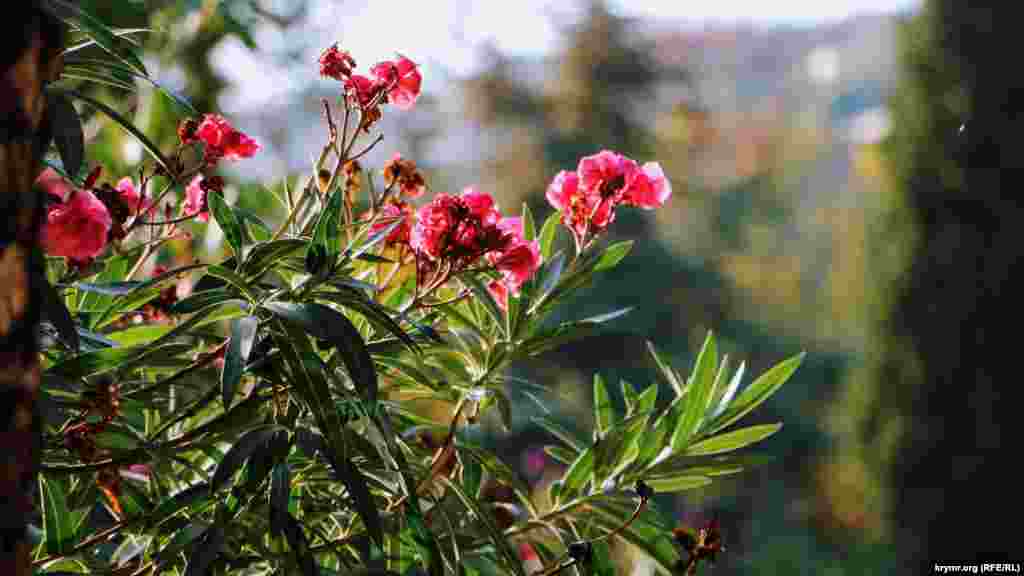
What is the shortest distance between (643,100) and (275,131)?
5.77m

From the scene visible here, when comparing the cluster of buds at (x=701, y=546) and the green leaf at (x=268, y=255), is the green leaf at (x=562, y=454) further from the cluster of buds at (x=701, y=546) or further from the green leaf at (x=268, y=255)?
the green leaf at (x=268, y=255)

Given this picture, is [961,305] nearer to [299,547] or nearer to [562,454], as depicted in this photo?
[562,454]

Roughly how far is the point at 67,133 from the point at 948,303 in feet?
29.9

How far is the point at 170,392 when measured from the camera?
1.17 metres

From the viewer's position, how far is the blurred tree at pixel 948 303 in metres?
8.77

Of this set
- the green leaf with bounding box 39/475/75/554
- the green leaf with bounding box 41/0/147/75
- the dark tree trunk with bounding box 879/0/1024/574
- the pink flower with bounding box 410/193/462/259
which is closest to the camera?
the green leaf with bounding box 41/0/147/75

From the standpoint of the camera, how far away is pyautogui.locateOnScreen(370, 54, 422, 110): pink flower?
1179 mm

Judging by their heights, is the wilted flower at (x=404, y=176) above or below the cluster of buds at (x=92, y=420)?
above

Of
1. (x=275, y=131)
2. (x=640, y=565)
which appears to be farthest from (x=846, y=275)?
(x=640, y=565)

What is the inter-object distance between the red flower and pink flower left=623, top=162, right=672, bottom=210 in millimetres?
343

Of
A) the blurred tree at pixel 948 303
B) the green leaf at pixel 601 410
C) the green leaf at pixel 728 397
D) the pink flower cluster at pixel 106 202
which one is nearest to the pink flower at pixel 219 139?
the pink flower cluster at pixel 106 202

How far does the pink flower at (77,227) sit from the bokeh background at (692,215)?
6.93 metres

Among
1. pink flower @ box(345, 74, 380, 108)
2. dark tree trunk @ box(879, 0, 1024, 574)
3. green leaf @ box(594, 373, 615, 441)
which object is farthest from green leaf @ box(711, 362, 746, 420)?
dark tree trunk @ box(879, 0, 1024, 574)

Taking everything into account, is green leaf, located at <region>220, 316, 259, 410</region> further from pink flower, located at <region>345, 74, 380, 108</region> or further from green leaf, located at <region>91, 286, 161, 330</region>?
pink flower, located at <region>345, 74, 380, 108</region>
